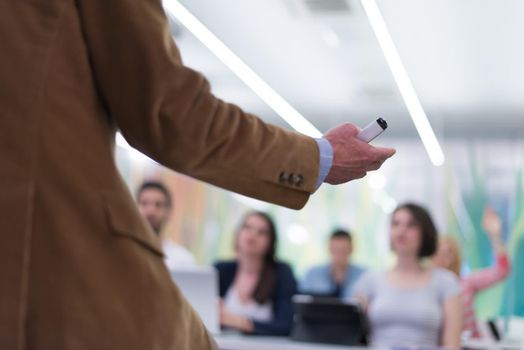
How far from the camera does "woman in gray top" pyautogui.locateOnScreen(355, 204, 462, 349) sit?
352 centimetres

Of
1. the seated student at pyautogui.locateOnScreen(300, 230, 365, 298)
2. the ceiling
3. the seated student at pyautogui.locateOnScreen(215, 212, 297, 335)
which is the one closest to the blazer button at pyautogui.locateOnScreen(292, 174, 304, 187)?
the seated student at pyautogui.locateOnScreen(215, 212, 297, 335)

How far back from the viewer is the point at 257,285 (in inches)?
156

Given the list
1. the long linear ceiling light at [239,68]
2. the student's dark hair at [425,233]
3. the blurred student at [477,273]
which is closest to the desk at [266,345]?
the student's dark hair at [425,233]

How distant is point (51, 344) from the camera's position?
922mm

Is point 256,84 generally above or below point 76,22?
above

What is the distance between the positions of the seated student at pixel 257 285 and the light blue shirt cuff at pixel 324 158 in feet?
8.14

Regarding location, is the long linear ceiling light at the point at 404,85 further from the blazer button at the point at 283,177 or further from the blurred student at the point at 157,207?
the blazer button at the point at 283,177

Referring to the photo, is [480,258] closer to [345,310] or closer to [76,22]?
[345,310]

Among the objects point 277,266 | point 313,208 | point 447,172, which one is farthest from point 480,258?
point 277,266

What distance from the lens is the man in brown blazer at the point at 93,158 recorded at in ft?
3.08

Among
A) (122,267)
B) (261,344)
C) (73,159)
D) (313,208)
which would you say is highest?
(313,208)

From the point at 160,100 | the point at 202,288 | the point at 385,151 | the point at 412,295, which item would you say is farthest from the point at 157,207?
the point at 160,100

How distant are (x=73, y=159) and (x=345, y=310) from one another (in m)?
2.41

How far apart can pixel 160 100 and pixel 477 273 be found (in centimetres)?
664
